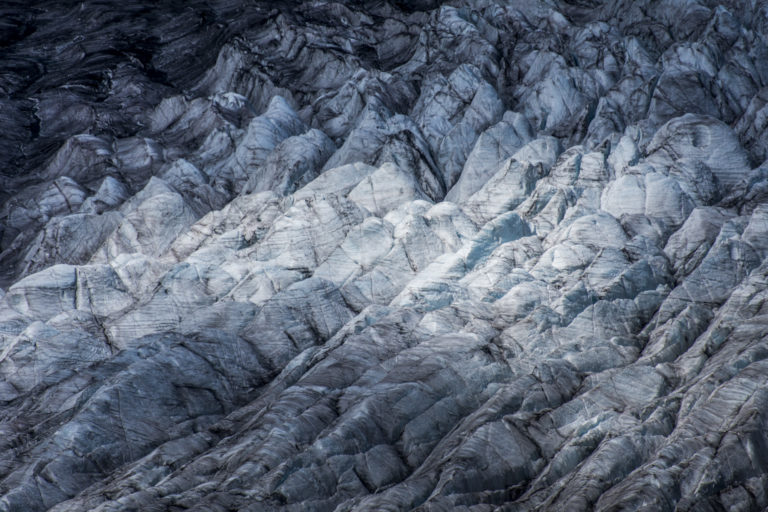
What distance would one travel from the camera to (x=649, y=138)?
48.5 meters

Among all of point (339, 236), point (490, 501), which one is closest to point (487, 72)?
point (339, 236)

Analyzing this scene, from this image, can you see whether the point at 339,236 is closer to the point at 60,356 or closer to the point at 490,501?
the point at 60,356

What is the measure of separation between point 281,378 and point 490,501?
12252mm

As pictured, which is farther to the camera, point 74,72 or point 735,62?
point 74,72

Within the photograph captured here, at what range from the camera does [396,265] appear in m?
40.8

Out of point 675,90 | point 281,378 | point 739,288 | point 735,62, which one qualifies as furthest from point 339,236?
point 735,62

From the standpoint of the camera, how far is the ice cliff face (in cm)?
2477

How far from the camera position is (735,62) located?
53562 mm

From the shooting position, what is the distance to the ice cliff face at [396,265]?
2477cm

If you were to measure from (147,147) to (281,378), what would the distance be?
38.7 meters

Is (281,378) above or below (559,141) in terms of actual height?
below

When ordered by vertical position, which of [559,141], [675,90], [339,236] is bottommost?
[339,236]

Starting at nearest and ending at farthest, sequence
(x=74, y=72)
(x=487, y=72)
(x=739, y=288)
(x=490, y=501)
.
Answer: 1. (x=490, y=501)
2. (x=739, y=288)
3. (x=487, y=72)
4. (x=74, y=72)

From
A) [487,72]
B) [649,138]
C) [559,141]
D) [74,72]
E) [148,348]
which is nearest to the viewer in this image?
[148,348]
